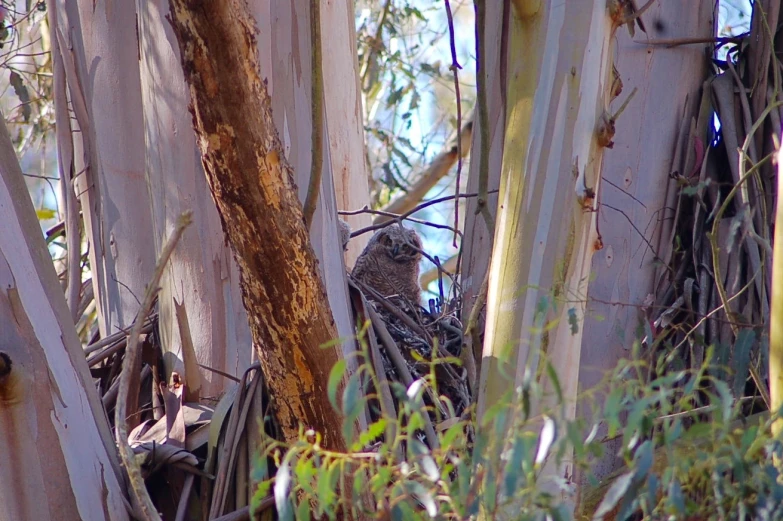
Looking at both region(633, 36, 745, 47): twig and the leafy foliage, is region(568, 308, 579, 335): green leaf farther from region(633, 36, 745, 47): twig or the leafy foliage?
region(633, 36, 745, 47): twig

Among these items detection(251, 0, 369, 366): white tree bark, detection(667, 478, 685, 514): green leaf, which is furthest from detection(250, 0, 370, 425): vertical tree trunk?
detection(667, 478, 685, 514): green leaf

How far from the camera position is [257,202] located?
156cm

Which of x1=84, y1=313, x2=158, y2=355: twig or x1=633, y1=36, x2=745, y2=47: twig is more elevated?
x1=633, y1=36, x2=745, y2=47: twig

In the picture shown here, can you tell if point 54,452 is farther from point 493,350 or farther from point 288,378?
point 493,350

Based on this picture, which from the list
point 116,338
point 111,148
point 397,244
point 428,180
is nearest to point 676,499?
point 116,338

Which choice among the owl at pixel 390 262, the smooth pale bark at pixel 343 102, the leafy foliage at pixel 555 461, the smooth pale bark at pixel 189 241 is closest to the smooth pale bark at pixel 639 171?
the smooth pale bark at pixel 189 241

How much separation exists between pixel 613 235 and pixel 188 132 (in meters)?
1.03

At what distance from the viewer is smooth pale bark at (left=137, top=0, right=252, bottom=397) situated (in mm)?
2250

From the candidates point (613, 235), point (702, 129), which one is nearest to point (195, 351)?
point (613, 235)

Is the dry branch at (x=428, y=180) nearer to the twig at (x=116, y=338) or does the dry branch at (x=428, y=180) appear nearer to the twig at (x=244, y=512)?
the twig at (x=116, y=338)

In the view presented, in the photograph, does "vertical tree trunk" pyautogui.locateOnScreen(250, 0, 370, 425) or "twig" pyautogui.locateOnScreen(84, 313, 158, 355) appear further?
"twig" pyautogui.locateOnScreen(84, 313, 158, 355)

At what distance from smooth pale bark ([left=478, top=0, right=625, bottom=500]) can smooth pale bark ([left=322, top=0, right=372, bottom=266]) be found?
1856mm

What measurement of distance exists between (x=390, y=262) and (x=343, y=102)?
0.98 metres

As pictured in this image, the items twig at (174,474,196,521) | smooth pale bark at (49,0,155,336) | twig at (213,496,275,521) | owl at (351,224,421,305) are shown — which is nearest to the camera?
twig at (213,496,275,521)
